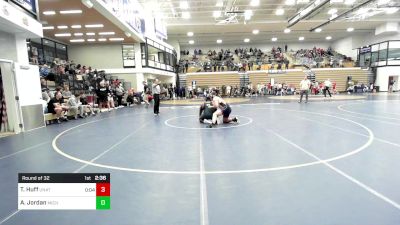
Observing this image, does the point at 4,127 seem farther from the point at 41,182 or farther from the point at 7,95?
the point at 41,182

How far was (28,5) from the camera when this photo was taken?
8805 mm

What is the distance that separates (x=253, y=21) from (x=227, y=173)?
2773 centimetres

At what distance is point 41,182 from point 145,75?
2313 cm

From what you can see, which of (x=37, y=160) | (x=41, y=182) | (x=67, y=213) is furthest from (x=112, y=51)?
(x=41, y=182)

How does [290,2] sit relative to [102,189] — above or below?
above

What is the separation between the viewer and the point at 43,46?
19.9 m

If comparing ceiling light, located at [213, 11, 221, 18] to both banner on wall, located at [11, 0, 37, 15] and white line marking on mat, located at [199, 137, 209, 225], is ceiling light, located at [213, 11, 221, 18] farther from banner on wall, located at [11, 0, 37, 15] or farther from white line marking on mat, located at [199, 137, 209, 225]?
white line marking on mat, located at [199, 137, 209, 225]

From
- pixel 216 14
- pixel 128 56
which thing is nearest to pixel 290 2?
pixel 216 14

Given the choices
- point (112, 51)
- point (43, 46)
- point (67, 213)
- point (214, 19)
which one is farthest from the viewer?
point (214, 19)

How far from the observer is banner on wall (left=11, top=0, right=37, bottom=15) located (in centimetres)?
813

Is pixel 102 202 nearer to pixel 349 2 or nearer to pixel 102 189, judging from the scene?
pixel 102 189
